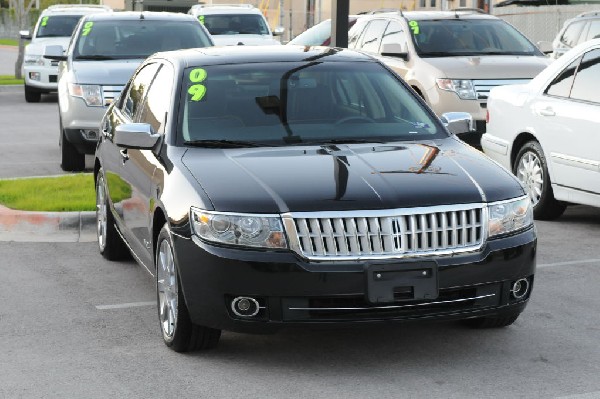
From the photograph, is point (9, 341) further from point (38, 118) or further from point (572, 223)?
point (38, 118)

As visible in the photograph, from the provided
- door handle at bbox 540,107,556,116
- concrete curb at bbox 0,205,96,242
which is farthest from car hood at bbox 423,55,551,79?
concrete curb at bbox 0,205,96,242

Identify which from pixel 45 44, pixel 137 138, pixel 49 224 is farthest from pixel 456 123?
pixel 45 44

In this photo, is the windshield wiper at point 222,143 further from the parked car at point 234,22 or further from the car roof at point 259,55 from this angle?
the parked car at point 234,22

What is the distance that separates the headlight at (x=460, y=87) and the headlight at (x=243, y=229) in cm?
915

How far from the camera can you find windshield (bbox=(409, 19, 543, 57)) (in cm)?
1614

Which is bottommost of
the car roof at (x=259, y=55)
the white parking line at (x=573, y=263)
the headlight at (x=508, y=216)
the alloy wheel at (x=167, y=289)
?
the white parking line at (x=573, y=263)

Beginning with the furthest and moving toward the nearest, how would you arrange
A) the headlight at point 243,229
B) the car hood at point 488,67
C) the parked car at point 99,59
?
the car hood at point 488,67, the parked car at point 99,59, the headlight at point 243,229

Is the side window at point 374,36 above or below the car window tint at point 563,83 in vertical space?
below

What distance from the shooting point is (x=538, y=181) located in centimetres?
1106

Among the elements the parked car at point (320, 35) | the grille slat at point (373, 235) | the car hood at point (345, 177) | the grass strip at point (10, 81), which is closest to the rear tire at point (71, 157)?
the parked car at point (320, 35)

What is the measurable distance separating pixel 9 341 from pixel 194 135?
1.53 metres

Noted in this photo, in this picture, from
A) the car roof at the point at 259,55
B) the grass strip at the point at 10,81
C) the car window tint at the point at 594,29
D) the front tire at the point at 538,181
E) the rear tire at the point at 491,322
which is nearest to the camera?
the rear tire at the point at 491,322

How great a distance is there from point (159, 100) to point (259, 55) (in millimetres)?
678

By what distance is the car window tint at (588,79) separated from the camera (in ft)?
34.3
